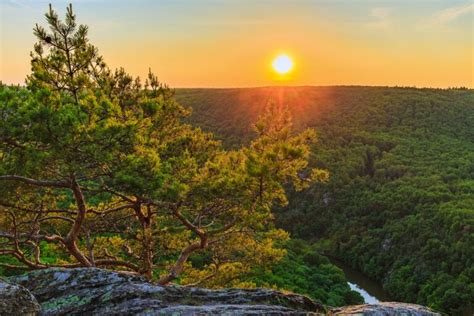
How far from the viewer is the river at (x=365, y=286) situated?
59162 mm

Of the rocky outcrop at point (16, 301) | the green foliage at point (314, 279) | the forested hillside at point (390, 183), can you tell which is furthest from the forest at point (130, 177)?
the forested hillside at point (390, 183)

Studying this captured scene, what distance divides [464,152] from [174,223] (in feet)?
332

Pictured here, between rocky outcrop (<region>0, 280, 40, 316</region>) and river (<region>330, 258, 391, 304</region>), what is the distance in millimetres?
55913

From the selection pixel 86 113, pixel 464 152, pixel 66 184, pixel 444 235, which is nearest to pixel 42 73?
pixel 86 113

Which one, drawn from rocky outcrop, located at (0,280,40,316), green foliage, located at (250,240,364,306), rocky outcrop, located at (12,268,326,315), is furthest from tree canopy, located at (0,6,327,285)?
green foliage, located at (250,240,364,306)

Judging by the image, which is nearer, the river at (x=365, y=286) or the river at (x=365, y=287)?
the river at (x=365, y=287)

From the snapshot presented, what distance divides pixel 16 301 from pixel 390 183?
88845 millimetres

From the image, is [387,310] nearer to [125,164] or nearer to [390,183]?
[125,164]

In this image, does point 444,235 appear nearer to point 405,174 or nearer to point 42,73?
point 405,174

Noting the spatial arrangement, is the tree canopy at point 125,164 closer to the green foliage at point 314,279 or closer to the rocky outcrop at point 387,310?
the rocky outcrop at point 387,310

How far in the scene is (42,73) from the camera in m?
10.3

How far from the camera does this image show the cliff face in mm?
6641

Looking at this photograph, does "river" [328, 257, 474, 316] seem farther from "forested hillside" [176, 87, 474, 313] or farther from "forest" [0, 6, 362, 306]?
"forest" [0, 6, 362, 306]

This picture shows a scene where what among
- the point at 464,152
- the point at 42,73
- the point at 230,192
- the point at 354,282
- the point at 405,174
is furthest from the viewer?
the point at 464,152
